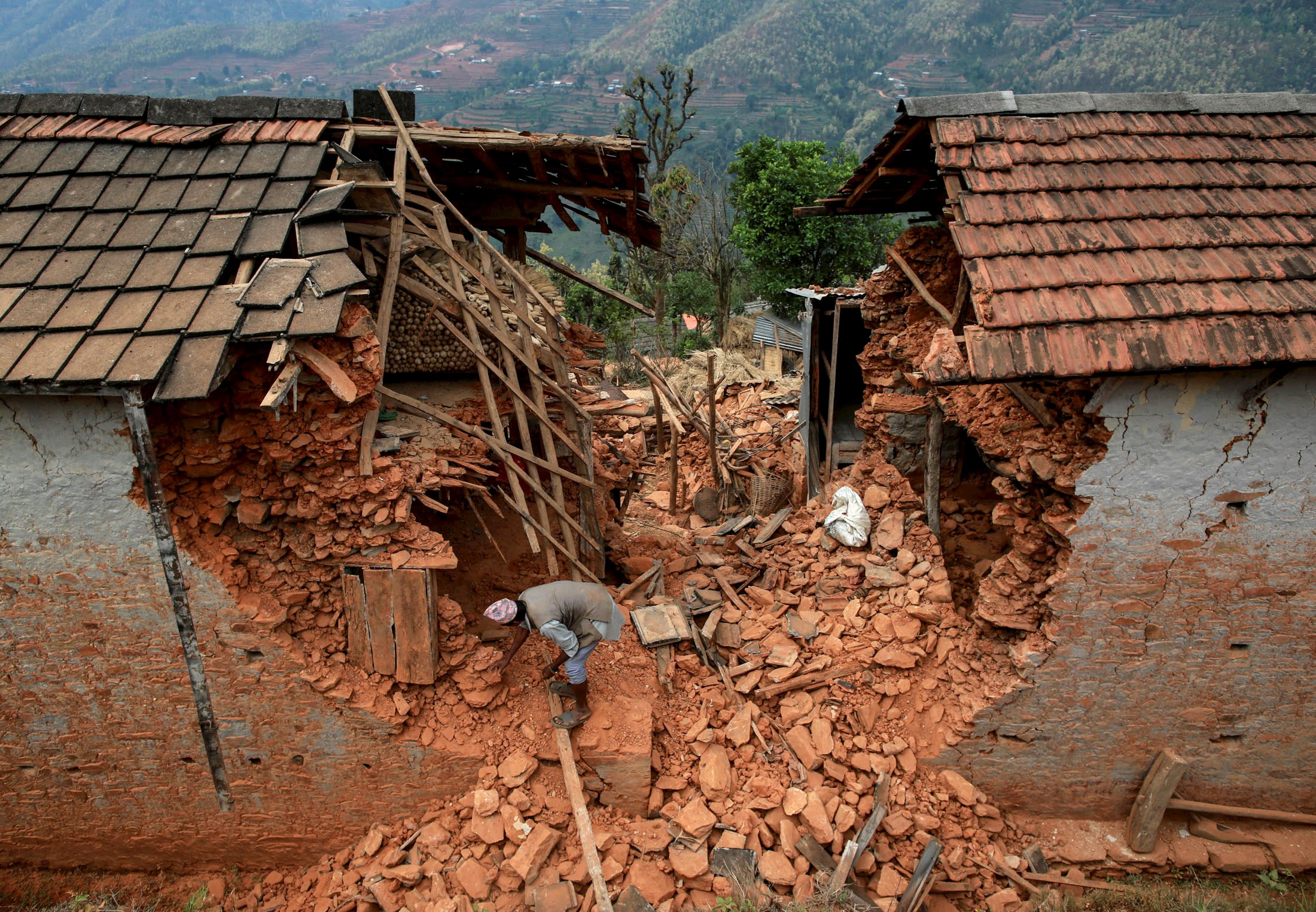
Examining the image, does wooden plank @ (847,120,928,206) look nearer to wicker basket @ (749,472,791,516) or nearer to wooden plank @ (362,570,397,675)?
wicker basket @ (749,472,791,516)

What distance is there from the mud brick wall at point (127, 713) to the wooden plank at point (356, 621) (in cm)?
37

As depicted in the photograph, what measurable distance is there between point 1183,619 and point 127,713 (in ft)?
28.0

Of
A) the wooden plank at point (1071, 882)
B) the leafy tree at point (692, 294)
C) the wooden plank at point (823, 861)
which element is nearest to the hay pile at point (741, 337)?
the leafy tree at point (692, 294)

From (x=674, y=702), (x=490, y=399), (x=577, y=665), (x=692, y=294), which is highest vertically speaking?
(x=490, y=399)

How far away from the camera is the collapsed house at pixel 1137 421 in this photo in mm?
5258

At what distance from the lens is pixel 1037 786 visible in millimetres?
6602

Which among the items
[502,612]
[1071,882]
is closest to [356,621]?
[502,612]

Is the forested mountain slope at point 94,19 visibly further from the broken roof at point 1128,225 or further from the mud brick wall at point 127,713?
the broken roof at point 1128,225

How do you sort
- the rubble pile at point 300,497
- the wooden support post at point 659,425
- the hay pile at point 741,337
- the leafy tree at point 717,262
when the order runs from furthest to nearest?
the leafy tree at point 717,262
the hay pile at point 741,337
the wooden support post at point 659,425
the rubble pile at point 300,497

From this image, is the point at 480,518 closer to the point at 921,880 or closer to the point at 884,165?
the point at 921,880

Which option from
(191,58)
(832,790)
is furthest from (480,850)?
(191,58)

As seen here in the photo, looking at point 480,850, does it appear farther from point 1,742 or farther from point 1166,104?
point 1166,104

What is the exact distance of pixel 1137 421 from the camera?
5418 mm

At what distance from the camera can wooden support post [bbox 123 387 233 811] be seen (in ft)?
16.5
